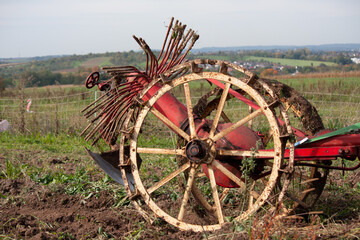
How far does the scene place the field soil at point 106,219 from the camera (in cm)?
317

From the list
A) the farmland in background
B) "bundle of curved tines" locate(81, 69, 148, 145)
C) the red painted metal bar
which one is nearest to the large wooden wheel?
the red painted metal bar

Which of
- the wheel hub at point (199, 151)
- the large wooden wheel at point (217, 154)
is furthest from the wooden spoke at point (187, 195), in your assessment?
the wheel hub at point (199, 151)

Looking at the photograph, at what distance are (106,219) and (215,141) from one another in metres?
1.46

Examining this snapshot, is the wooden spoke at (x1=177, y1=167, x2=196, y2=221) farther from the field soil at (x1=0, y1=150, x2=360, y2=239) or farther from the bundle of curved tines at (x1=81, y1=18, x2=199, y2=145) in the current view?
the bundle of curved tines at (x1=81, y1=18, x2=199, y2=145)

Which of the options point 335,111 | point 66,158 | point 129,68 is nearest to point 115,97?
point 129,68

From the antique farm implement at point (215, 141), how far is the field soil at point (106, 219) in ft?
0.56

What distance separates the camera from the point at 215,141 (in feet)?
11.1

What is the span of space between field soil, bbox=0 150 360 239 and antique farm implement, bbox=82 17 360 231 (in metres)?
0.17

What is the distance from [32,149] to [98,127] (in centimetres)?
423

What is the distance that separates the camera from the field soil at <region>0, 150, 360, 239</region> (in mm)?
3166

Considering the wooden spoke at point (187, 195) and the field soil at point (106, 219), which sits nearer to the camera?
the field soil at point (106, 219)

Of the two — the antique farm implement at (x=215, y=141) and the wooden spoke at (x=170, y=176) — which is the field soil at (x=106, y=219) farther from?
the wooden spoke at (x=170, y=176)

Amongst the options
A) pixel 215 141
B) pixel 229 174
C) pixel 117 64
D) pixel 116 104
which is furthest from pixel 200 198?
pixel 117 64

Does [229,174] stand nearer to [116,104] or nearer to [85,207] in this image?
[116,104]
